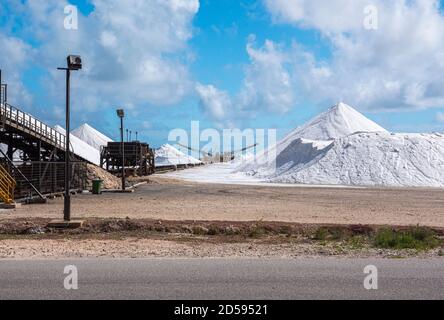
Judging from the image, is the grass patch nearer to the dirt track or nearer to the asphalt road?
the asphalt road

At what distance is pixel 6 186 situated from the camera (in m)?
22.5

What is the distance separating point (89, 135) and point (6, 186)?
11703cm

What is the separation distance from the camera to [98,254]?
10.7 metres

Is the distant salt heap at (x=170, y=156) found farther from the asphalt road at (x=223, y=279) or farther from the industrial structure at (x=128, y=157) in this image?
the asphalt road at (x=223, y=279)

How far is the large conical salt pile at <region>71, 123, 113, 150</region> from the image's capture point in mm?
132913

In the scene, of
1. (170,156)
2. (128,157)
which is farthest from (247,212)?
(170,156)

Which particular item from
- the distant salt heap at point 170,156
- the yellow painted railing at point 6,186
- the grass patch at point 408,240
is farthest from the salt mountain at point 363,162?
the distant salt heap at point 170,156

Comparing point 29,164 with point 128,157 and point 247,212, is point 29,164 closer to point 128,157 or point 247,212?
point 247,212

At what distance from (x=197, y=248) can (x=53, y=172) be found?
61.5ft

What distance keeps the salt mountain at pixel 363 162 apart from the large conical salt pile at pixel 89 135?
6783 cm

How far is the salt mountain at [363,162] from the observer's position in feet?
169

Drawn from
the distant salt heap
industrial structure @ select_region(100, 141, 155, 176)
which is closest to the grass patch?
industrial structure @ select_region(100, 141, 155, 176)
